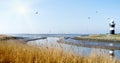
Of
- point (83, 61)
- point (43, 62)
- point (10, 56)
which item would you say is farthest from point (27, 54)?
point (83, 61)

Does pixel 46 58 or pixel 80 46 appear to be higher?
pixel 46 58

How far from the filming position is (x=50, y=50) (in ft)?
31.3

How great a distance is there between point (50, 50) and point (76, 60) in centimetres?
131

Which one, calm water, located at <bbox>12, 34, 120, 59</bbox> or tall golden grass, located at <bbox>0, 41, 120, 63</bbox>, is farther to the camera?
calm water, located at <bbox>12, 34, 120, 59</bbox>

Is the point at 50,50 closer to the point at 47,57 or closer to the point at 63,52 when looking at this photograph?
the point at 63,52

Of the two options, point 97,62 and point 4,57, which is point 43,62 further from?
point 97,62

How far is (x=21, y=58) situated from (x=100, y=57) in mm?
3083

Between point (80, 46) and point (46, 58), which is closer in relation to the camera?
point (46, 58)

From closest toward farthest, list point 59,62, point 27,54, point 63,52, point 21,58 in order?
1. point 59,62
2. point 21,58
3. point 27,54
4. point 63,52

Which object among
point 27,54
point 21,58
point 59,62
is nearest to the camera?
point 59,62

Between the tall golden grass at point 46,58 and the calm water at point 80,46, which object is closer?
the tall golden grass at point 46,58

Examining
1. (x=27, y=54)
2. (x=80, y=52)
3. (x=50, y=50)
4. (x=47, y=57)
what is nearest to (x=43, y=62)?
(x=47, y=57)

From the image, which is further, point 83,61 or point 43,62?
point 83,61

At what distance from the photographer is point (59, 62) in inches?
295
